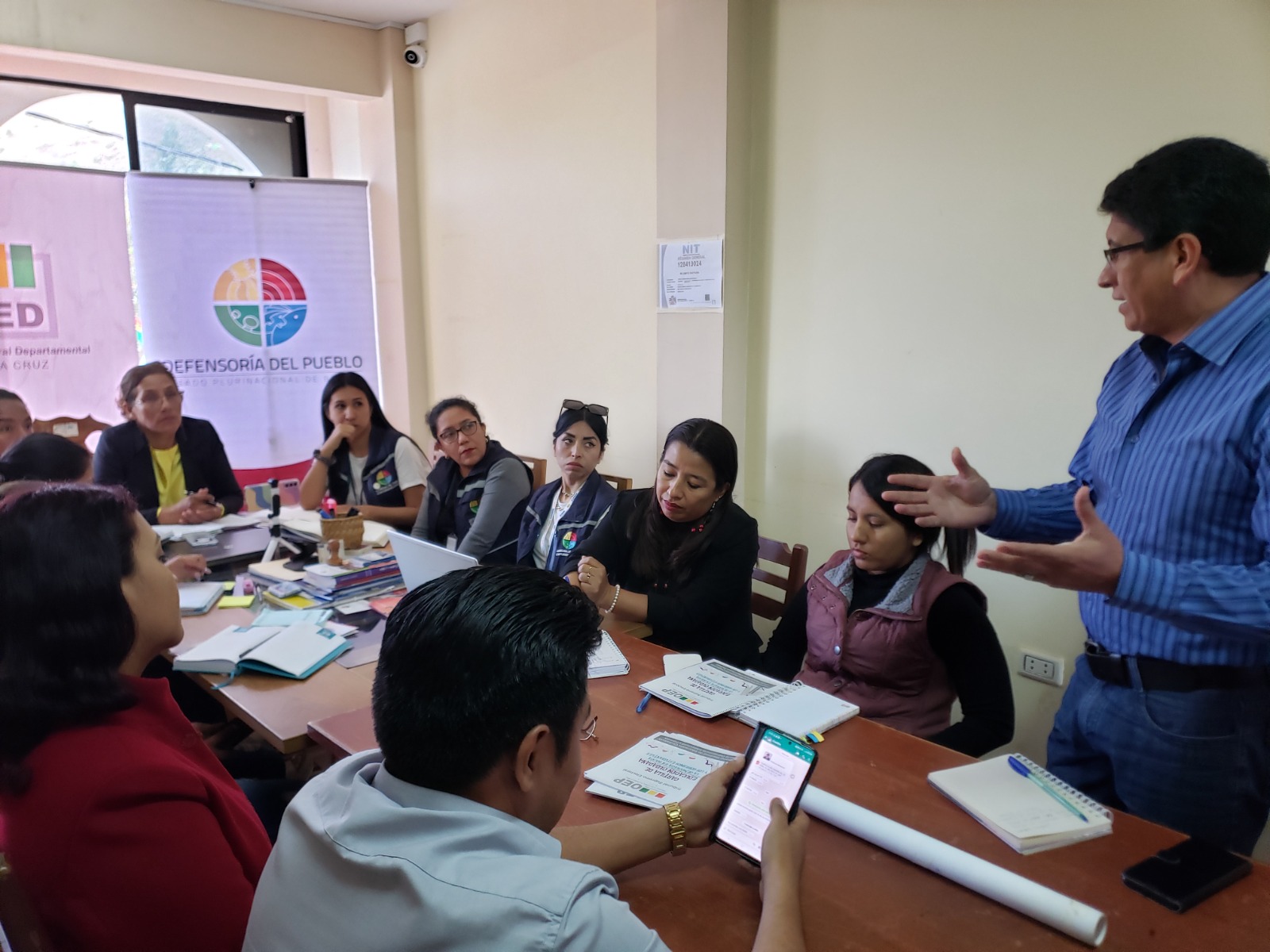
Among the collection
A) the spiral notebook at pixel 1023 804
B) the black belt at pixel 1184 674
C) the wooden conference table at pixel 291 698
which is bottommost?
the wooden conference table at pixel 291 698

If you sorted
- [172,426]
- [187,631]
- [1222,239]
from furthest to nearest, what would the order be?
[172,426] < [187,631] < [1222,239]

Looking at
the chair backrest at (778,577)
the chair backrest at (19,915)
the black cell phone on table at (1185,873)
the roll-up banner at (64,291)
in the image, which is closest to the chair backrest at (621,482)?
the chair backrest at (778,577)

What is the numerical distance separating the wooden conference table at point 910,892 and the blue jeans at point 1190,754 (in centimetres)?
18

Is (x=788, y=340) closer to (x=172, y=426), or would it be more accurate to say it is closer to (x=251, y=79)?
(x=172, y=426)

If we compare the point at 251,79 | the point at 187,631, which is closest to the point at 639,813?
the point at 187,631

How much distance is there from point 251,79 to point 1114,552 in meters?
4.81

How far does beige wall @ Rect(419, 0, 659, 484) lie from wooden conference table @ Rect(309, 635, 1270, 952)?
2.46 metres

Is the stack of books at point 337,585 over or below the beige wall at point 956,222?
below

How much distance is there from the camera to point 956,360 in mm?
2695

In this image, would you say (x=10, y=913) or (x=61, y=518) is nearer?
(x=10, y=913)

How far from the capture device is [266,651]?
2045 mm

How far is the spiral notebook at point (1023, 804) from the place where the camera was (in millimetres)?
1218

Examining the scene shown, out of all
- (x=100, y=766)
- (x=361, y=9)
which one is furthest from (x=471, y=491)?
(x=361, y=9)

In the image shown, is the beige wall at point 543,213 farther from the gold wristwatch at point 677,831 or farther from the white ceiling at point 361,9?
the gold wristwatch at point 677,831
